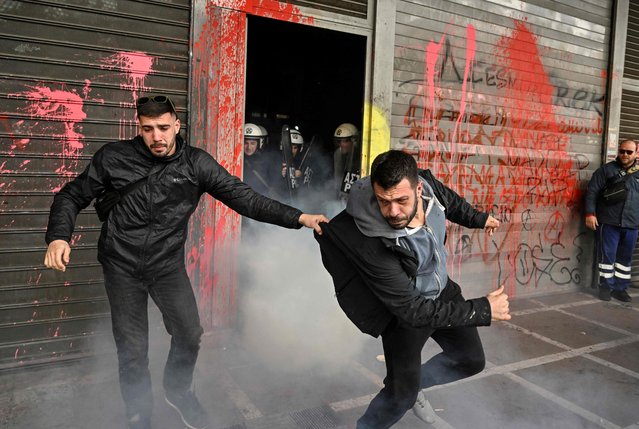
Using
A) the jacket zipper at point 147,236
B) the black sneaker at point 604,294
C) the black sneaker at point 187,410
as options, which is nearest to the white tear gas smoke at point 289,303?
the black sneaker at point 187,410

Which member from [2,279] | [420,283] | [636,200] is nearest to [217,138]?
[2,279]

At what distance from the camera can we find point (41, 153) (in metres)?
4.16

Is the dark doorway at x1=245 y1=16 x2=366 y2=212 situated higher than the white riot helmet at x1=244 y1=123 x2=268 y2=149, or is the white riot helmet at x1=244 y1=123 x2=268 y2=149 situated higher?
the dark doorway at x1=245 y1=16 x2=366 y2=212

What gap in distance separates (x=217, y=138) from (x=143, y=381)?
94.0 inches

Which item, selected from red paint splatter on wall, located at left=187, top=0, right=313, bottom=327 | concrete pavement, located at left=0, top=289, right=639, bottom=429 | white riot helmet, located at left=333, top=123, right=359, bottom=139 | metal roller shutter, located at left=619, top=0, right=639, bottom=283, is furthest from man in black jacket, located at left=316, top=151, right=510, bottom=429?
metal roller shutter, located at left=619, top=0, right=639, bottom=283

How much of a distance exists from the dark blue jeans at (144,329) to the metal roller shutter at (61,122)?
145 cm

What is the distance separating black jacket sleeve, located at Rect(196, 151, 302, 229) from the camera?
10.4 feet

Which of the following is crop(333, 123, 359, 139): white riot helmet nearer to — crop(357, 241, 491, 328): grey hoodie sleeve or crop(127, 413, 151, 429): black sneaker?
crop(357, 241, 491, 328): grey hoodie sleeve

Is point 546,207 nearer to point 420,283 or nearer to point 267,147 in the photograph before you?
point 267,147

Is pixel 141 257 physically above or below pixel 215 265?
above

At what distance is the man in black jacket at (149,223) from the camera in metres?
3.02

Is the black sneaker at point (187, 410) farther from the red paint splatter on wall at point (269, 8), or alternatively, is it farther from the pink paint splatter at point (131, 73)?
the red paint splatter on wall at point (269, 8)

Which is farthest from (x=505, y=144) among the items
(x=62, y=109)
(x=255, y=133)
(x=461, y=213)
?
(x=62, y=109)

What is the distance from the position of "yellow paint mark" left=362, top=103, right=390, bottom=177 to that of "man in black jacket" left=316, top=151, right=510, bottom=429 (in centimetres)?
235
